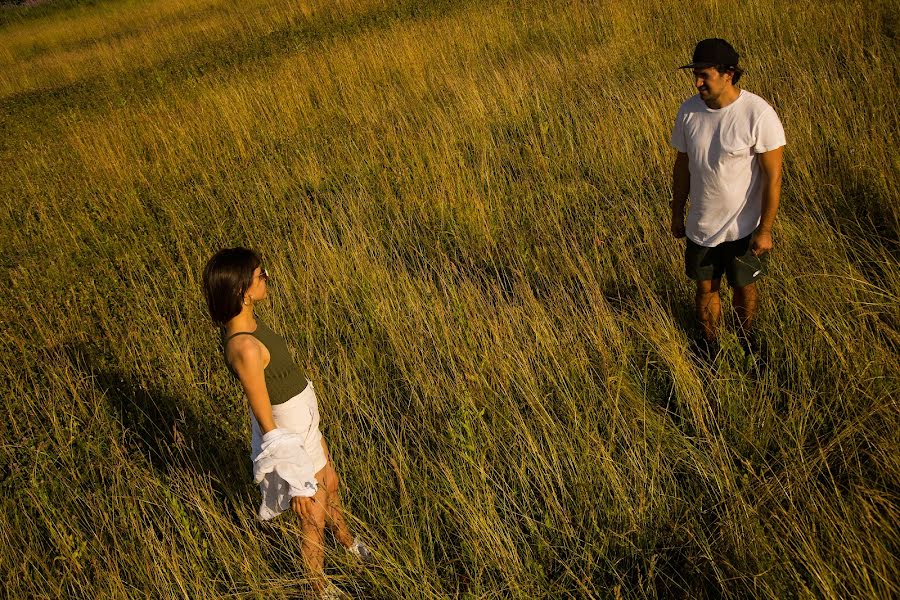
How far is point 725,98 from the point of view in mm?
2688

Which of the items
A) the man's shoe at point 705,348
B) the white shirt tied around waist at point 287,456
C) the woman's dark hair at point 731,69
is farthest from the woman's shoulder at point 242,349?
the woman's dark hair at point 731,69

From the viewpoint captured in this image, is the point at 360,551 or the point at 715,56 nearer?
the point at 360,551

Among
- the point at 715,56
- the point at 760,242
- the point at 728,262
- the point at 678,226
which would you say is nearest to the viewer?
the point at 715,56

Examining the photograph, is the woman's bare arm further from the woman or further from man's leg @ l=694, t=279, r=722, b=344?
man's leg @ l=694, t=279, r=722, b=344

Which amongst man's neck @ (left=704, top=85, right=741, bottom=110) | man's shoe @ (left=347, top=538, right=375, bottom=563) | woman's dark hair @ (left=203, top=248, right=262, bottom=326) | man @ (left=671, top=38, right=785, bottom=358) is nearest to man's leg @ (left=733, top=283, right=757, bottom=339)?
man @ (left=671, top=38, right=785, bottom=358)

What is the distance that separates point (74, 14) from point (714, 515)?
87.6ft

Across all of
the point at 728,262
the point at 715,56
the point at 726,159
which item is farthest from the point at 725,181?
the point at 715,56

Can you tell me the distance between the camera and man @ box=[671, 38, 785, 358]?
2629mm

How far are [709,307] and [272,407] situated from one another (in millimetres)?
2063

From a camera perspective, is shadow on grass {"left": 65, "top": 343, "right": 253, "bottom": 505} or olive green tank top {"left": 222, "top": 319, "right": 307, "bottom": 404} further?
shadow on grass {"left": 65, "top": 343, "right": 253, "bottom": 505}

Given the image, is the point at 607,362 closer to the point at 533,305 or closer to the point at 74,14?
the point at 533,305

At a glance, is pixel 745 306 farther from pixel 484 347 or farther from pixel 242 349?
pixel 242 349

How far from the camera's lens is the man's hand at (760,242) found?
110 inches

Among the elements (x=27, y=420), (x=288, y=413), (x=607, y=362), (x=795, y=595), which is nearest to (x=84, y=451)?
(x=27, y=420)
